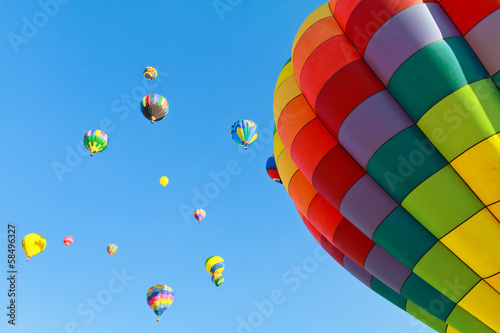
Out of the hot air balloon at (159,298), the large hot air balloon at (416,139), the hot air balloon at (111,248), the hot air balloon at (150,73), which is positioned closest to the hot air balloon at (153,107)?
the hot air balloon at (150,73)

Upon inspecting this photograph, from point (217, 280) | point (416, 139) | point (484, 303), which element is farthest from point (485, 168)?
point (217, 280)

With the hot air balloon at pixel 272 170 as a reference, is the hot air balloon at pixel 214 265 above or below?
below

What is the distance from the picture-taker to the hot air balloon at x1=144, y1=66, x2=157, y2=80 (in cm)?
1922

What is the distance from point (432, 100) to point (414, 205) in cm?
143

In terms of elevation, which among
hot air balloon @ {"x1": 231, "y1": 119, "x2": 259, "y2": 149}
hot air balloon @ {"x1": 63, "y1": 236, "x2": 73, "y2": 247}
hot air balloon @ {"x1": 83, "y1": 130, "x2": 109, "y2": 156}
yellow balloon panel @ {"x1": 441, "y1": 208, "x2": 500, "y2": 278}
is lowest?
yellow balloon panel @ {"x1": 441, "y1": 208, "x2": 500, "y2": 278}

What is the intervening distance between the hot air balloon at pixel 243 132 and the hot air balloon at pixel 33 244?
10.9m

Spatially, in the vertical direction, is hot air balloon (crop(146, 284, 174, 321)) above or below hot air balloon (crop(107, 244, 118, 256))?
below

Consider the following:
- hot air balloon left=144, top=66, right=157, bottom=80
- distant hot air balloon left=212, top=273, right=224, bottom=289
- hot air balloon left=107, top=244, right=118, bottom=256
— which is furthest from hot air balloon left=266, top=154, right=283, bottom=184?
hot air balloon left=107, top=244, right=118, bottom=256

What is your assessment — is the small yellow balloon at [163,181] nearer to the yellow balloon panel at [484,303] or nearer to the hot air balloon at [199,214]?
the hot air balloon at [199,214]

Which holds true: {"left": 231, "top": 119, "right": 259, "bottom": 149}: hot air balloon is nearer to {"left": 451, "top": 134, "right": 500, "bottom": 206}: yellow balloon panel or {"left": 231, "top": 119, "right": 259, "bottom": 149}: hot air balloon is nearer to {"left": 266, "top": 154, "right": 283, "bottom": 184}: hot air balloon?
{"left": 266, "top": 154, "right": 283, "bottom": 184}: hot air balloon

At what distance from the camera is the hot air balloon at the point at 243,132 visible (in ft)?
46.2

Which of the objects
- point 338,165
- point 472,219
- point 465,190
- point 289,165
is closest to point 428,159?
point 465,190

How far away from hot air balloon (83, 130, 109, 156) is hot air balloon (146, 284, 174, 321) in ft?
20.8

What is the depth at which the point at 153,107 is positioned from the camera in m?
15.2
